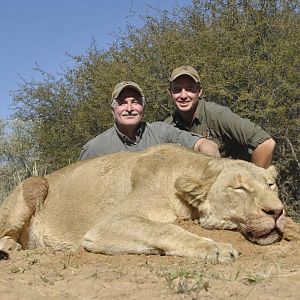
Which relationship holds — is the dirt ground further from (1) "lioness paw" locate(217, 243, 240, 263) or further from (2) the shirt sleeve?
(2) the shirt sleeve

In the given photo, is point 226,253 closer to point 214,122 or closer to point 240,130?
point 240,130

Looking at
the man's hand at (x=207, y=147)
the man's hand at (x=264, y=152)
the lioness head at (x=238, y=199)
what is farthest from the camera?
the man's hand at (x=264, y=152)

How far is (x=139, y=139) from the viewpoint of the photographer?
6.95 m

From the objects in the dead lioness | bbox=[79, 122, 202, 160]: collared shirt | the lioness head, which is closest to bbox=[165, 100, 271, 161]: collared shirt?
bbox=[79, 122, 202, 160]: collared shirt

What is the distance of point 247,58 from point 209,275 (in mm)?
11122

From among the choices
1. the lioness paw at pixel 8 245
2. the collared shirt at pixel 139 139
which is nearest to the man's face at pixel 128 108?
the collared shirt at pixel 139 139

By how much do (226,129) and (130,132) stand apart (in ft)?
4.20

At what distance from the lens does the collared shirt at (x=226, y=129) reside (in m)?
7.19

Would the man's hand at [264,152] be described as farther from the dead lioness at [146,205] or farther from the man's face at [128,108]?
the dead lioness at [146,205]

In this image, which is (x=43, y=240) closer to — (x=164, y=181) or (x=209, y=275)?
(x=164, y=181)

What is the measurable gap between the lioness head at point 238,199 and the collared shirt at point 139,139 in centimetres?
190

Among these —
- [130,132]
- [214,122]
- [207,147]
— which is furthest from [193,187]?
[214,122]

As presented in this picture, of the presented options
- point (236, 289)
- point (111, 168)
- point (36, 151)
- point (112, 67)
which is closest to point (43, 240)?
point (111, 168)

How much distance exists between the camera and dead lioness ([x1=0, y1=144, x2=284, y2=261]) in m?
4.41
